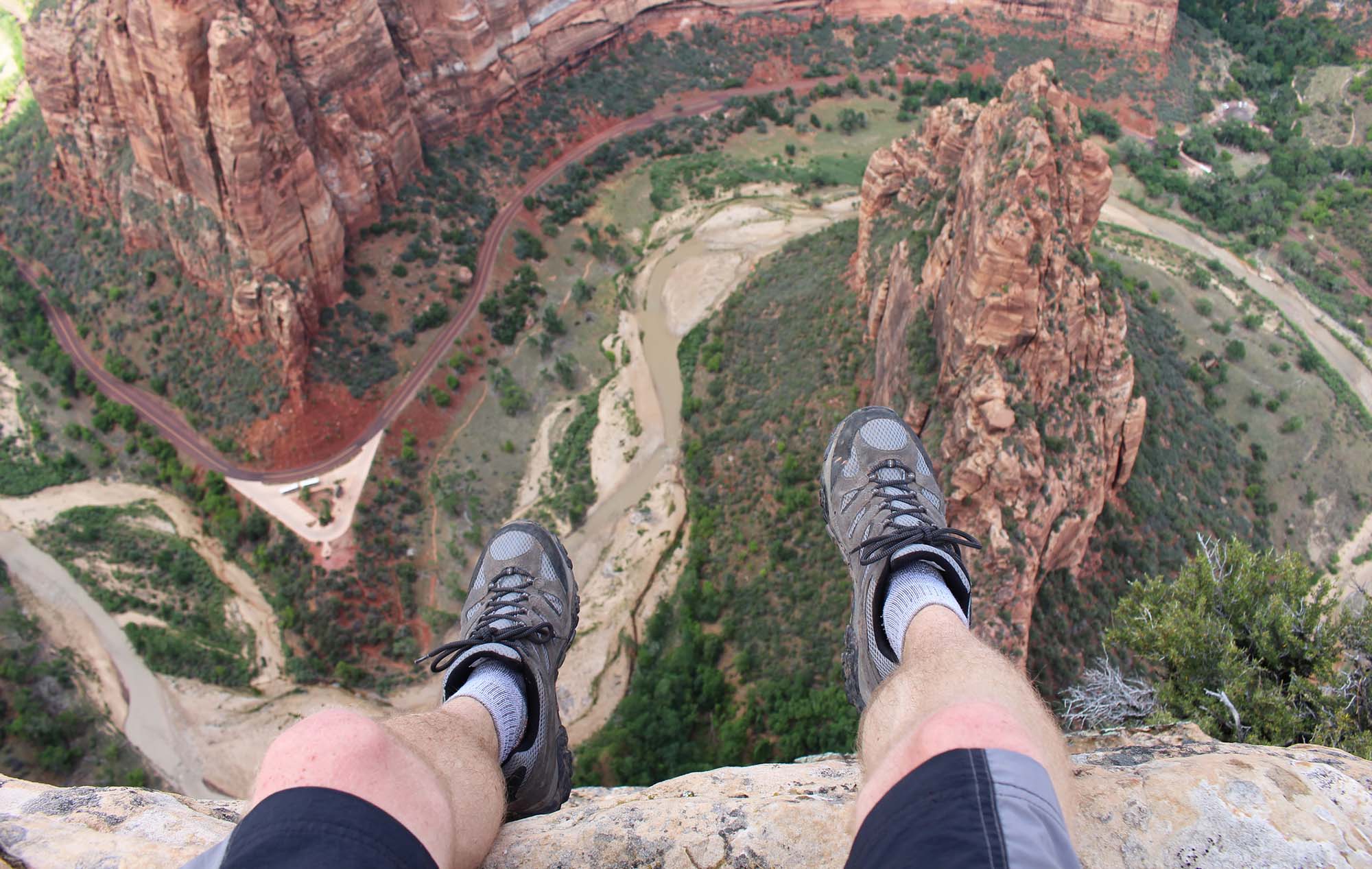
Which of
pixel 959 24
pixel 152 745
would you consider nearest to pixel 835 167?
pixel 959 24

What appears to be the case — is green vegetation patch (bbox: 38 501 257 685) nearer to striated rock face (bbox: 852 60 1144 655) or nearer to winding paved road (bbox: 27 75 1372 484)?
winding paved road (bbox: 27 75 1372 484)

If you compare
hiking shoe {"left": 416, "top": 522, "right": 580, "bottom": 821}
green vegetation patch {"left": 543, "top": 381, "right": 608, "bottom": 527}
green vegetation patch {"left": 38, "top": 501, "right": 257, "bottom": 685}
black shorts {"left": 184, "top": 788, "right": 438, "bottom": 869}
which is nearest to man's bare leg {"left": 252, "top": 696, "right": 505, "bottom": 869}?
black shorts {"left": 184, "top": 788, "right": 438, "bottom": 869}

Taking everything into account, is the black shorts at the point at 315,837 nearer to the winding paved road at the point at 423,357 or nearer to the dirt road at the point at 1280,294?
the winding paved road at the point at 423,357

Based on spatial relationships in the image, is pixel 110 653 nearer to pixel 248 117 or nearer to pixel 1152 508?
pixel 248 117

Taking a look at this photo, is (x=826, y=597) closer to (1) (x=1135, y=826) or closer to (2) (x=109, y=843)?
(1) (x=1135, y=826)

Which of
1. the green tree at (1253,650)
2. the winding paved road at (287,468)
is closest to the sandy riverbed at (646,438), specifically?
the winding paved road at (287,468)

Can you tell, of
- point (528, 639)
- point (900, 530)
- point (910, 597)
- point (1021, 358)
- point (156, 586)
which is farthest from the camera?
point (156, 586)

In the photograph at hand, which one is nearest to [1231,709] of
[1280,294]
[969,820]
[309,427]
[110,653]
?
[969,820]
